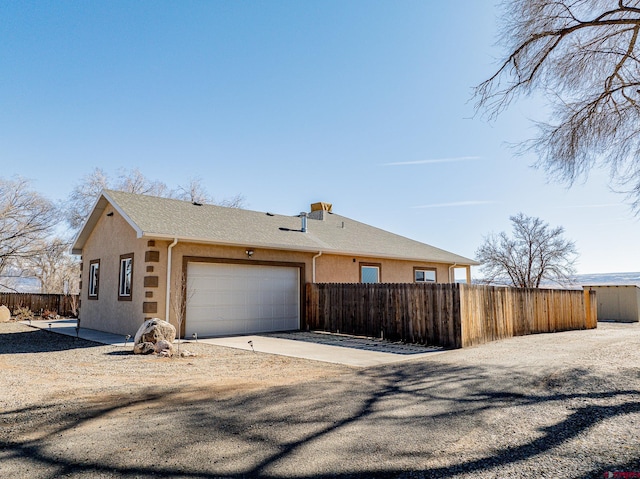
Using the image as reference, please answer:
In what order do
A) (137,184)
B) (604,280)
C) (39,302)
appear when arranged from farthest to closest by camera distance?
1. (604,280)
2. (137,184)
3. (39,302)

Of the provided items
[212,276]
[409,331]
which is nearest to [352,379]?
[409,331]

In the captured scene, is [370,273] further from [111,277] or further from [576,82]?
[576,82]

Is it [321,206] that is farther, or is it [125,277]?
[321,206]

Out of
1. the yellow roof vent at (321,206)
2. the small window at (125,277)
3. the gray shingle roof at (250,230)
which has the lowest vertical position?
the small window at (125,277)

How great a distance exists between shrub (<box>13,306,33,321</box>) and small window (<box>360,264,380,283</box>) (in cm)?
1572

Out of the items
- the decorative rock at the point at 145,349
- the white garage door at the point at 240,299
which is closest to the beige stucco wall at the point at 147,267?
the white garage door at the point at 240,299

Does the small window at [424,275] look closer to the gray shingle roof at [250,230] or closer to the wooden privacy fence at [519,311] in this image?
the gray shingle roof at [250,230]

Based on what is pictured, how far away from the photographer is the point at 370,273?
718 inches

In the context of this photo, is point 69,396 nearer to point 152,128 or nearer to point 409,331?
point 409,331

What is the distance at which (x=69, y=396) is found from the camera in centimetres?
557

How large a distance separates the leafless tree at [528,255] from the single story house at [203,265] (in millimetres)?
14290

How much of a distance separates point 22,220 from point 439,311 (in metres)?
28.5

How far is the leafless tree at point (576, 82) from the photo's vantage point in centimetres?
844

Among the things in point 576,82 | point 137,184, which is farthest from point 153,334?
point 137,184
